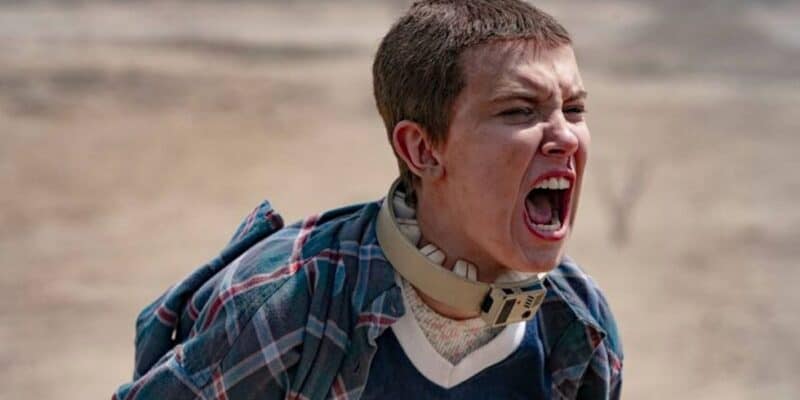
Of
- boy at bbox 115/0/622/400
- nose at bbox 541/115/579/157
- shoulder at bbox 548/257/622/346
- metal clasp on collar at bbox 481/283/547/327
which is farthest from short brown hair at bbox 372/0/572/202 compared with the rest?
shoulder at bbox 548/257/622/346

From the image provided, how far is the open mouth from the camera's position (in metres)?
1.74

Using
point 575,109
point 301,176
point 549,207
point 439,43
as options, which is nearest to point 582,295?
point 549,207

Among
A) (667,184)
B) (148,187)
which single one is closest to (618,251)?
(667,184)

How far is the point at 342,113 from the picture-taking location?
12438mm

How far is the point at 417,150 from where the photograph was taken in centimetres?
182

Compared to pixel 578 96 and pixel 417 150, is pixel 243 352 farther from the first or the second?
pixel 578 96

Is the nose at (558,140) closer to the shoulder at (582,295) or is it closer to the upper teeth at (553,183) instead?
the upper teeth at (553,183)

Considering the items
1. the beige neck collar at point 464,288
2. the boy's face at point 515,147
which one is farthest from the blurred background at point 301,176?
the boy's face at point 515,147

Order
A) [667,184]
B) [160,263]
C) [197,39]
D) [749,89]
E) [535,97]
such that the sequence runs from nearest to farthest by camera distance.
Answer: [535,97]
[160,263]
[667,184]
[749,89]
[197,39]

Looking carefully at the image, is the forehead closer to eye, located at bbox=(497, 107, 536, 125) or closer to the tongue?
eye, located at bbox=(497, 107, 536, 125)

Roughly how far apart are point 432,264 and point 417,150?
18 cm

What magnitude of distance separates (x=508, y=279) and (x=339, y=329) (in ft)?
0.93

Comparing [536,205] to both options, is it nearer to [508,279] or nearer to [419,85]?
[508,279]

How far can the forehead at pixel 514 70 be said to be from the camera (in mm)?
1729
